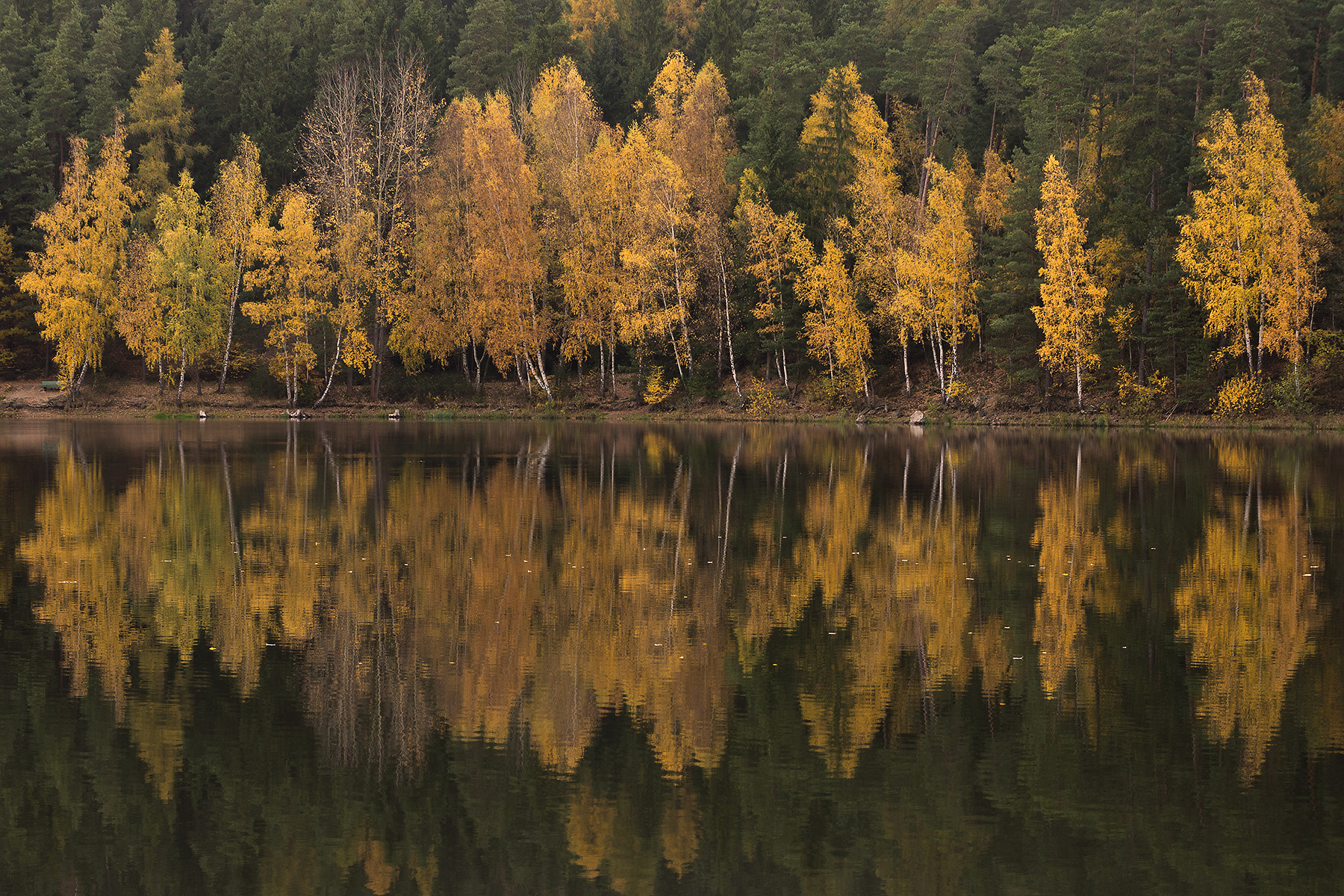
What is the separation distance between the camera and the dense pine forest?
57562 millimetres

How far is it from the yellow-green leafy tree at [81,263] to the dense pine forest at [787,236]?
248 mm

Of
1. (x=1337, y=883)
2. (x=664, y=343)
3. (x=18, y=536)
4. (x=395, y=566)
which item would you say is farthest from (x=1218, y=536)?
(x=664, y=343)

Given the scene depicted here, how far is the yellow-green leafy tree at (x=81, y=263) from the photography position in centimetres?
6781

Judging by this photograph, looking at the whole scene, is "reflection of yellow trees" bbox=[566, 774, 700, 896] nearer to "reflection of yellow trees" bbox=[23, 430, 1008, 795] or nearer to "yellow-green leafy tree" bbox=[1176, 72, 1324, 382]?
"reflection of yellow trees" bbox=[23, 430, 1008, 795]

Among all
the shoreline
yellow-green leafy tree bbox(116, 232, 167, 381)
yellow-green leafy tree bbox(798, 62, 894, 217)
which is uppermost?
yellow-green leafy tree bbox(798, 62, 894, 217)

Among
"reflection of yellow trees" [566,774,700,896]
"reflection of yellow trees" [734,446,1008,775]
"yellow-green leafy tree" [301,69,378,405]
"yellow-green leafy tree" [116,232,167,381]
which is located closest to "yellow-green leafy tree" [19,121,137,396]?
"yellow-green leafy tree" [116,232,167,381]

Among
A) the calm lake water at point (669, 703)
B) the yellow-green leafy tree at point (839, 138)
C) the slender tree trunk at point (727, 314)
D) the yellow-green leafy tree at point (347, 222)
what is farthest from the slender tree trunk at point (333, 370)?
the calm lake water at point (669, 703)

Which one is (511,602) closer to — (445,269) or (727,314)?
(727,314)

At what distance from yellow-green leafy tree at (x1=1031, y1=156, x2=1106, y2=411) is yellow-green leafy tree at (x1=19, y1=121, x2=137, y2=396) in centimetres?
4979

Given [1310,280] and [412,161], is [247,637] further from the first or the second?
[412,161]

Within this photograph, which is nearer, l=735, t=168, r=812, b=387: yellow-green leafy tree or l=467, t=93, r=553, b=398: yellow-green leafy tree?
l=735, t=168, r=812, b=387: yellow-green leafy tree

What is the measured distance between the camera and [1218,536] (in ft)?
67.9

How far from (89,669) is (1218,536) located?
672 inches

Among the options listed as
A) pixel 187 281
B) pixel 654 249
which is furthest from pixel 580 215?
pixel 187 281
